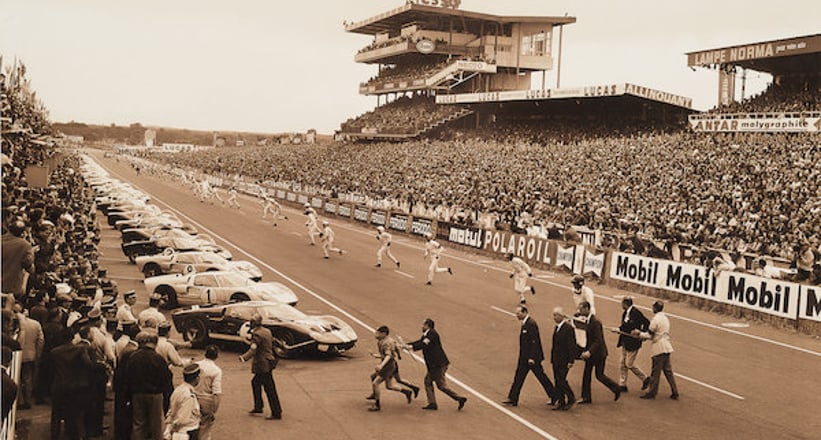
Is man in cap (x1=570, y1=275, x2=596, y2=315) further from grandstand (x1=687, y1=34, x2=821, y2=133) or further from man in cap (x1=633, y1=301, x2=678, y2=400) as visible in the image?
grandstand (x1=687, y1=34, x2=821, y2=133)

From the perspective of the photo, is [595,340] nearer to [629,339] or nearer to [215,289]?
[629,339]

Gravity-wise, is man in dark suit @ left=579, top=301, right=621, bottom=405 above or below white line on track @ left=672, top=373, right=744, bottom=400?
above

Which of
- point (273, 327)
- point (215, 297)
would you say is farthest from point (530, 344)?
point (215, 297)

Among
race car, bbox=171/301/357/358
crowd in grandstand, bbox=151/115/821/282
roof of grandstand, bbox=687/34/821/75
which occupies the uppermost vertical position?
roof of grandstand, bbox=687/34/821/75

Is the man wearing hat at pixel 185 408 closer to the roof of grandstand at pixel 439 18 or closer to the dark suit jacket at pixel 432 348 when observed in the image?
A: the dark suit jacket at pixel 432 348

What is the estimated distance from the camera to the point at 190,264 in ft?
87.8

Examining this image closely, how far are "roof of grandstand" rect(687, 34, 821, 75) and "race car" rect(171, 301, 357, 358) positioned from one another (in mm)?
37923

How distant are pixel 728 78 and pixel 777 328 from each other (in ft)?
120

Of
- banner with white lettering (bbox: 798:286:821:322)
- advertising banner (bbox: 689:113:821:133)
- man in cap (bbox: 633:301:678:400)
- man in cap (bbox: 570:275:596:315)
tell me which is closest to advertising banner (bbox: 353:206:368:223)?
advertising banner (bbox: 689:113:821:133)

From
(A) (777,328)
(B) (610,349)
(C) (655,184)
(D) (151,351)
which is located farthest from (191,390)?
(C) (655,184)

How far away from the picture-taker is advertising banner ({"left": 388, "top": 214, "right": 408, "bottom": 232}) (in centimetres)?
4856

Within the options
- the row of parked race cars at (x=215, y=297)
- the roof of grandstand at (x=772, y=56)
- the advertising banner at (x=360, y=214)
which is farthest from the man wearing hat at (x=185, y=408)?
the roof of grandstand at (x=772, y=56)

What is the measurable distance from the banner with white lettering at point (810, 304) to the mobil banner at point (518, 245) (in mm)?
13069

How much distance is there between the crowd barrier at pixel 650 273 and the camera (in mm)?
22297
